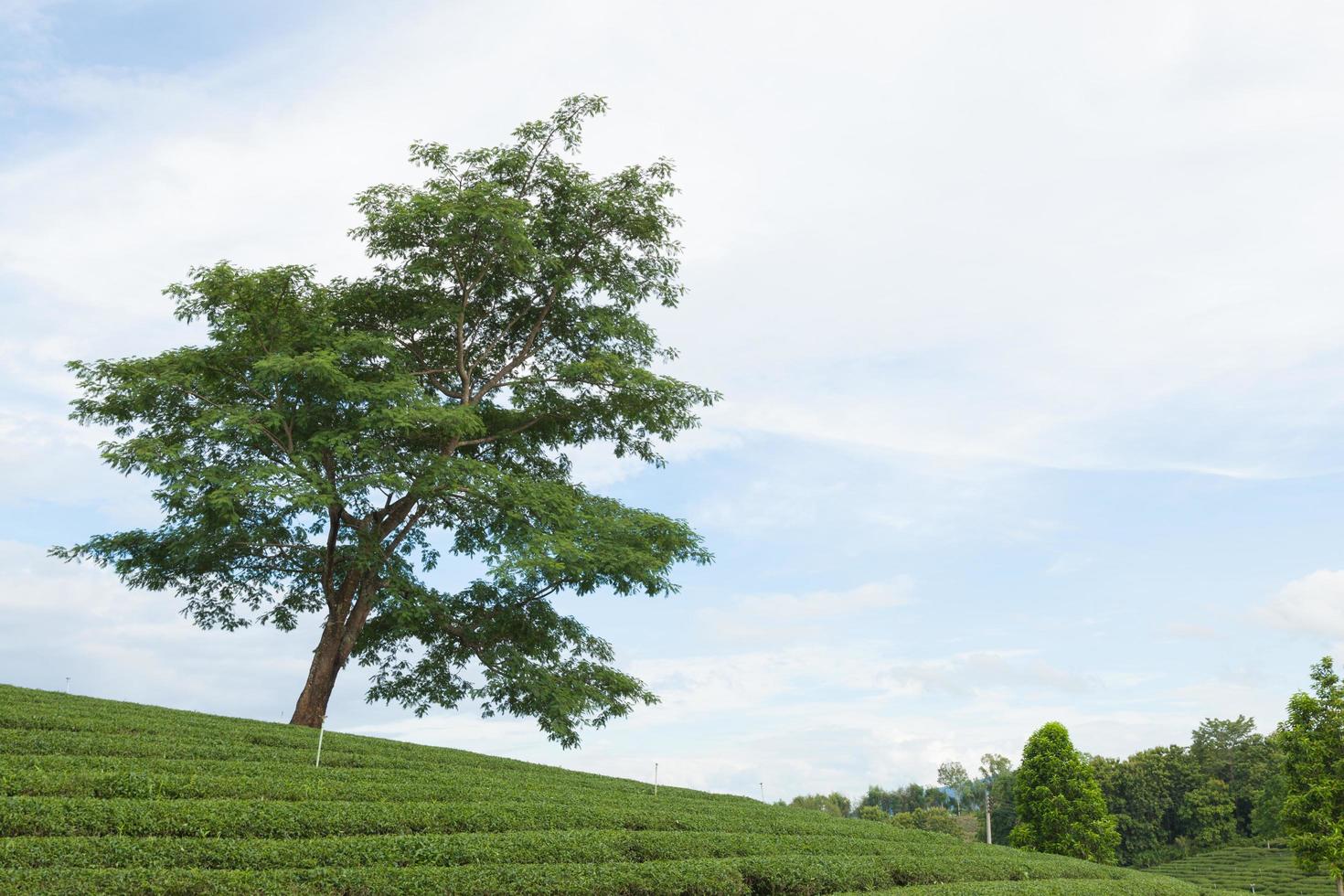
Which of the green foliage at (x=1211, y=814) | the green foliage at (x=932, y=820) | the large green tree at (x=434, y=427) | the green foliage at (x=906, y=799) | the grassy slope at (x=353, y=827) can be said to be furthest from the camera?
the green foliage at (x=906, y=799)

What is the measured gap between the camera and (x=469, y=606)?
2480 cm

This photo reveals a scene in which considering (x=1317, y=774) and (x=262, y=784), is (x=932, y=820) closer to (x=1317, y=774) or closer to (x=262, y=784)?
(x=1317, y=774)

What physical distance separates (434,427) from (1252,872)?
51.9 m

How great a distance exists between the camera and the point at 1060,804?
132 ft

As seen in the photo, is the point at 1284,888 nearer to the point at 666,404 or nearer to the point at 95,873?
the point at 666,404

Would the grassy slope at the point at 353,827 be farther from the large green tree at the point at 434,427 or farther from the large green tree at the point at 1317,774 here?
the large green tree at the point at 1317,774

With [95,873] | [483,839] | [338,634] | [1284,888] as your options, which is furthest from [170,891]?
[1284,888]

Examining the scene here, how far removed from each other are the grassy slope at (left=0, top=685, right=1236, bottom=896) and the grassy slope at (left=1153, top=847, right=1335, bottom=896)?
3013 centimetres

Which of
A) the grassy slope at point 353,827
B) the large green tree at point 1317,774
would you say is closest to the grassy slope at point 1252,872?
the large green tree at point 1317,774

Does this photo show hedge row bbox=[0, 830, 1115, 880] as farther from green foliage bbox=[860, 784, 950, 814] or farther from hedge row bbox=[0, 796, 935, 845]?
green foliage bbox=[860, 784, 950, 814]

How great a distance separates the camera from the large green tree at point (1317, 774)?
32156 millimetres

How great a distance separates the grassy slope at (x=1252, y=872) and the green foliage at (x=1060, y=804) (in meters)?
4.19

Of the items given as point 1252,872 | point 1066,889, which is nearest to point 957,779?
point 1252,872

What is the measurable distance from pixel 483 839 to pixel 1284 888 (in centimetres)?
4797
